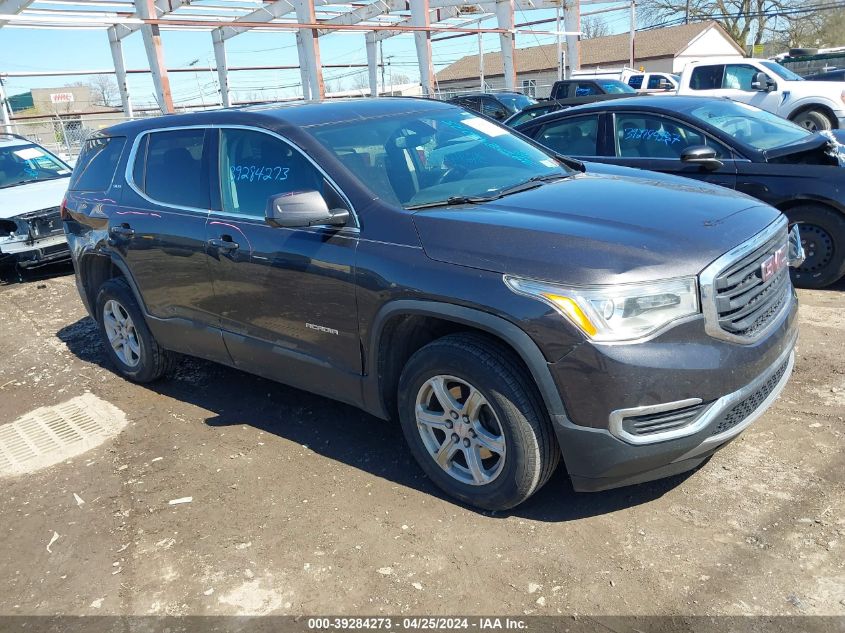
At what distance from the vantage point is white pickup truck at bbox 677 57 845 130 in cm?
1416

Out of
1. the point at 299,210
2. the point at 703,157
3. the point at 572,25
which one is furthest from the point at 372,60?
the point at 299,210

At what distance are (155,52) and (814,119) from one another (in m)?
16.7

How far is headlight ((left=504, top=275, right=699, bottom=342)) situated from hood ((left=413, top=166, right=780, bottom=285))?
4 centimetres

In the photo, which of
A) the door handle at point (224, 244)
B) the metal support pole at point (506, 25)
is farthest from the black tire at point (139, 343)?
the metal support pole at point (506, 25)

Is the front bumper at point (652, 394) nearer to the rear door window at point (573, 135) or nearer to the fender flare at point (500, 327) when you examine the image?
the fender flare at point (500, 327)

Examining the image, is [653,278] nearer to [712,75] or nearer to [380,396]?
[380,396]

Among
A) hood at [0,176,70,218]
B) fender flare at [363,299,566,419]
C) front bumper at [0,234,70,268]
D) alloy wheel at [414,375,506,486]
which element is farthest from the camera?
hood at [0,176,70,218]

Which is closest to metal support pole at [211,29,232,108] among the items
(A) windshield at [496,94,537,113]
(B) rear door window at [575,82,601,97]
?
(A) windshield at [496,94,537,113]

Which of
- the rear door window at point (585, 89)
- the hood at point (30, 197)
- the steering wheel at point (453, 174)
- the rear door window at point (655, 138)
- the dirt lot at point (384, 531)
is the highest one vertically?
the rear door window at point (585, 89)

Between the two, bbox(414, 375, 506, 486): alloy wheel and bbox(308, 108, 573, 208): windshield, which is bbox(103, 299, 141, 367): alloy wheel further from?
bbox(414, 375, 506, 486): alloy wheel

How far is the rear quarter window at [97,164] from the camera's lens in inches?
204

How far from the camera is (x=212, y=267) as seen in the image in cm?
426

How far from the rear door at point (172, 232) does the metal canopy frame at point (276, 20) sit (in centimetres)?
1539

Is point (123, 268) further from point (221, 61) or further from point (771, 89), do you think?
point (221, 61)
